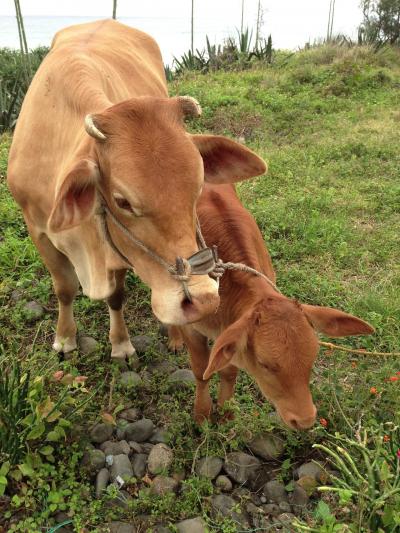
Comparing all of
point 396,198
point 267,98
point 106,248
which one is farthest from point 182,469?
point 267,98

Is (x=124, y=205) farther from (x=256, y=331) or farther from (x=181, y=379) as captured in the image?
A: (x=181, y=379)

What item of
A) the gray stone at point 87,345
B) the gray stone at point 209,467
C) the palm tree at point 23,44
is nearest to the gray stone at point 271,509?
the gray stone at point 209,467

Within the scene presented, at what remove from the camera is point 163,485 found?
239 cm

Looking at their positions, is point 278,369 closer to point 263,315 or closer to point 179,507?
point 263,315

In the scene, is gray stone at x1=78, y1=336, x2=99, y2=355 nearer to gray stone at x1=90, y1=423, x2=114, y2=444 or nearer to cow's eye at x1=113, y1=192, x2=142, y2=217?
gray stone at x1=90, y1=423, x2=114, y2=444

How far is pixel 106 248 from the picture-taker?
2.29 meters

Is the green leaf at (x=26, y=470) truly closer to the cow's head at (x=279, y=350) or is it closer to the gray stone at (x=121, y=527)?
the gray stone at (x=121, y=527)

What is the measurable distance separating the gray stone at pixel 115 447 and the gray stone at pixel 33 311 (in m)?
1.10

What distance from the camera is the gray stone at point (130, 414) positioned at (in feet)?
9.05

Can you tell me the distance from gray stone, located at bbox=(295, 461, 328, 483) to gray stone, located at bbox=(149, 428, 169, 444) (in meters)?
0.63

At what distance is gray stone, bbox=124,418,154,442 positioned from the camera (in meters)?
2.65

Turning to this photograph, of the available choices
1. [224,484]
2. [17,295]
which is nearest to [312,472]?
[224,484]

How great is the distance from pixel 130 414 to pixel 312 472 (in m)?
0.92

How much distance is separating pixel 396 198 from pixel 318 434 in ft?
10.3
